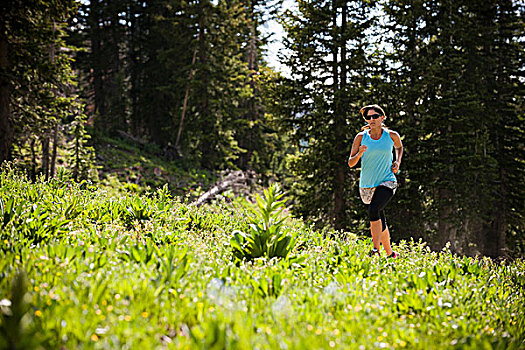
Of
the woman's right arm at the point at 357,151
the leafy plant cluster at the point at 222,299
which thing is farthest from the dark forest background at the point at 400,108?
the leafy plant cluster at the point at 222,299

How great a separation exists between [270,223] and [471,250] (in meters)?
14.9

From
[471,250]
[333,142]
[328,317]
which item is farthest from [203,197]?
[328,317]

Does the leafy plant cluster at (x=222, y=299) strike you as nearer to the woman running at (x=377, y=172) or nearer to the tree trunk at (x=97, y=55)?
the woman running at (x=377, y=172)

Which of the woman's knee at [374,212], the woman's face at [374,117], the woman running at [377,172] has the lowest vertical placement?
the woman's knee at [374,212]

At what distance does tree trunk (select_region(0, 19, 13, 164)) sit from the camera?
9.83 metres

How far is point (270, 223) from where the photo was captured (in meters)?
4.86

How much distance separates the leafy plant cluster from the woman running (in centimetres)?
84

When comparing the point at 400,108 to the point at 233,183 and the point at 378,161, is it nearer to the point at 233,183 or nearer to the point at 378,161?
the point at 378,161

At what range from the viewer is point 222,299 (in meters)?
2.99

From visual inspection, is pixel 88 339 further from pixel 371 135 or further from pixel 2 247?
pixel 371 135

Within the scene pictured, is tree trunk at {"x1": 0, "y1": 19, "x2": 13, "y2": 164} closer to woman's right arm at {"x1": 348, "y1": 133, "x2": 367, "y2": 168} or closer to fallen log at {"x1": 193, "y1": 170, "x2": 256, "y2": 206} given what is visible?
fallen log at {"x1": 193, "y1": 170, "x2": 256, "y2": 206}

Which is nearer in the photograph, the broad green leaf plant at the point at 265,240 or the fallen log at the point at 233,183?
the broad green leaf plant at the point at 265,240

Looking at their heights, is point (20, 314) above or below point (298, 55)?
below

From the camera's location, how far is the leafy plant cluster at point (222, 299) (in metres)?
2.34
